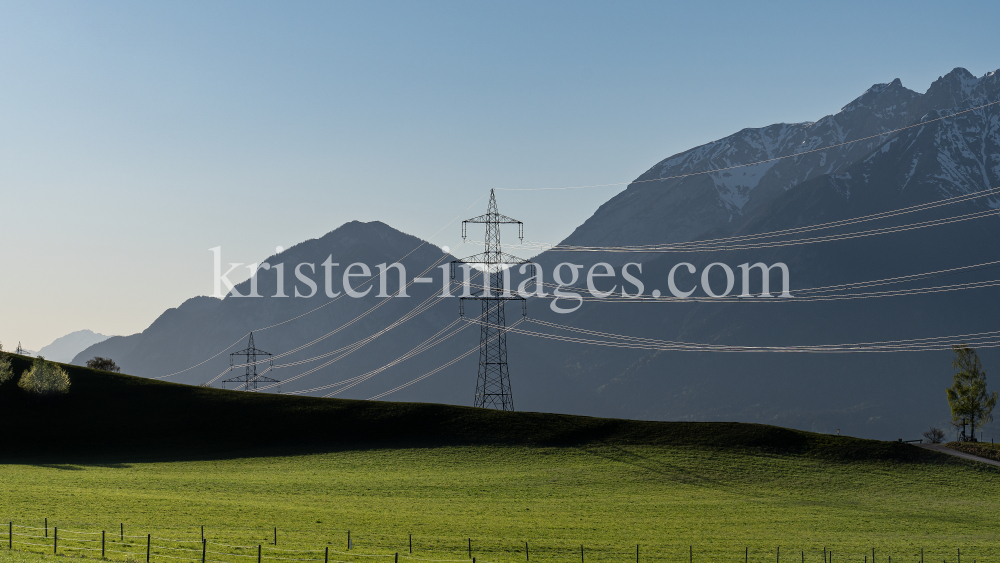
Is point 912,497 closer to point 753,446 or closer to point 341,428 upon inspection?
point 753,446

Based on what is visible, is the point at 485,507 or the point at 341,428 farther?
the point at 341,428

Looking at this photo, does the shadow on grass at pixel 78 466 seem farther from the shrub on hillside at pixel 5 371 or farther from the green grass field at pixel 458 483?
the shrub on hillside at pixel 5 371

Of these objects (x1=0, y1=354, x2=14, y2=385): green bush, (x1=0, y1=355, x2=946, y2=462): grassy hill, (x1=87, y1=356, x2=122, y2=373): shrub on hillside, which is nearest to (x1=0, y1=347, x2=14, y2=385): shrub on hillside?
(x1=0, y1=354, x2=14, y2=385): green bush

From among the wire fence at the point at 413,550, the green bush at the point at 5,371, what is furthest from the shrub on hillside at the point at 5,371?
the wire fence at the point at 413,550

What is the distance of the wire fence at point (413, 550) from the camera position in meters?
42.4

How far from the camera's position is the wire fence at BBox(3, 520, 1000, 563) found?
42.4 meters

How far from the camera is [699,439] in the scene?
104 meters

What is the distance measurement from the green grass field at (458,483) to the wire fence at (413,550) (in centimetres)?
33

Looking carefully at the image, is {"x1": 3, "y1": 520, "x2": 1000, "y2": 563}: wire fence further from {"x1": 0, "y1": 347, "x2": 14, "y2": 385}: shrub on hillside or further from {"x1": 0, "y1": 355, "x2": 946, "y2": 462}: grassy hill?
{"x1": 0, "y1": 347, "x2": 14, "y2": 385}: shrub on hillside

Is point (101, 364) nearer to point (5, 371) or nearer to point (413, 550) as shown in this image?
point (5, 371)

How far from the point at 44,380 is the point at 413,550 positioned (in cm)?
9055

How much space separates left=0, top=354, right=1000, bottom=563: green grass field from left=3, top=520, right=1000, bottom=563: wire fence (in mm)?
332

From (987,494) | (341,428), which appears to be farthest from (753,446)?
(341,428)

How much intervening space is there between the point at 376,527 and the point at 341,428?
55647mm
